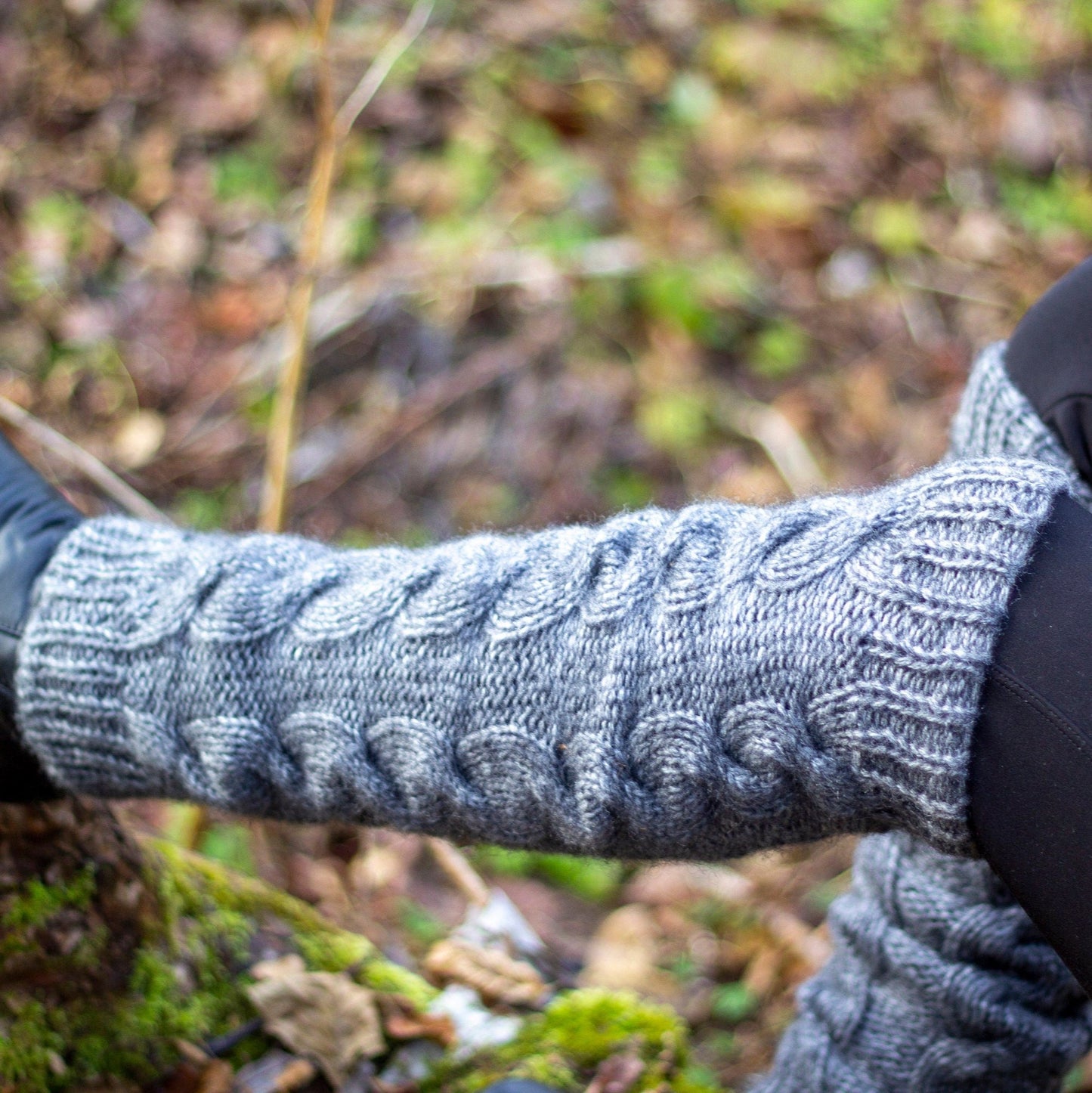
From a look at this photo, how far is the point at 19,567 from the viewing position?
1.25m

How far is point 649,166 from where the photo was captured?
10.3ft

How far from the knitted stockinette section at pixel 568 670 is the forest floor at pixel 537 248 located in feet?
3.80

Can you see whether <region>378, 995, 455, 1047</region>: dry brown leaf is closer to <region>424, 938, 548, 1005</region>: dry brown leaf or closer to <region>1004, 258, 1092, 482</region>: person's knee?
<region>424, 938, 548, 1005</region>: dry brown leaf

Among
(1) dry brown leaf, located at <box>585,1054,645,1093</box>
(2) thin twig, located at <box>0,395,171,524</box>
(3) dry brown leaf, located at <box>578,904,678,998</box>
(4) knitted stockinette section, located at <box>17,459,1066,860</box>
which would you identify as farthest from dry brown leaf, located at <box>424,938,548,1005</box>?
(2) thin twig, located at <box>0,395,171,524</box>

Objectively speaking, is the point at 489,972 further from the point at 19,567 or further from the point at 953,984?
the point at 19,567

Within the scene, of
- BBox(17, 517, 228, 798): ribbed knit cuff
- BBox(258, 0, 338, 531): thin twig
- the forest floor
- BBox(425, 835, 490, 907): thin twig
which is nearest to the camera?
BBox(17, 517, 228, 798): ribbed knit cuff

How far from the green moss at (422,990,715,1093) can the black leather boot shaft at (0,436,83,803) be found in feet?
2.03

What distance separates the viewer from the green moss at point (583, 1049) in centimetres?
142

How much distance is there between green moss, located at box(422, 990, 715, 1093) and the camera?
142 cm

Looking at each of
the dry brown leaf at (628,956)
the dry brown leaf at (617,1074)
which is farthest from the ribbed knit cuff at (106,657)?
the dry brown leaf at (628,956)

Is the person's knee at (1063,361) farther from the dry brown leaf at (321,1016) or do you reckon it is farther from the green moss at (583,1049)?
the dry brown leaf at (321,1016)

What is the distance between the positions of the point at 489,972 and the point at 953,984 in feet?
2.14

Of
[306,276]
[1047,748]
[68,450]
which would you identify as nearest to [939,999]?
[1047,748]

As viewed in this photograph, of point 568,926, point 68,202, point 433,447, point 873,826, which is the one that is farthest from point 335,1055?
point 68,202
